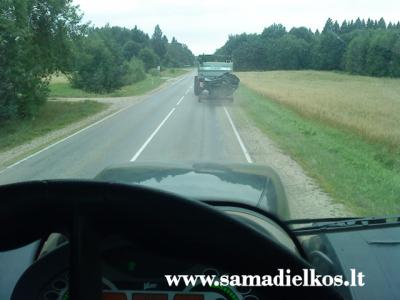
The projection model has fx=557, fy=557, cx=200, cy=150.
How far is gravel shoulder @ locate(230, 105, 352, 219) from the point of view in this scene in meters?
7.77

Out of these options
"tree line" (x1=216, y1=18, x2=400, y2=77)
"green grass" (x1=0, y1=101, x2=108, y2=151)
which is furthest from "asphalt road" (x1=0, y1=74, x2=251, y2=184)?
"tree line" (x1=216, y1=18, x2=400, y2=77)

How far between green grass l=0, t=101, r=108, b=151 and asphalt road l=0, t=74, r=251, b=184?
176cm

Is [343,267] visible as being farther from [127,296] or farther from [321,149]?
[321,149]

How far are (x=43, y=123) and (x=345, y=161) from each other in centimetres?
1470

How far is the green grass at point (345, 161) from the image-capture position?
8.64 meters

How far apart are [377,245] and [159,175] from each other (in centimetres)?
143

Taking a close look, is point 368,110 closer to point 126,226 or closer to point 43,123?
point 43,123

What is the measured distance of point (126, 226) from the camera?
1245 mm

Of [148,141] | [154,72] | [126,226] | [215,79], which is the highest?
[126,226]

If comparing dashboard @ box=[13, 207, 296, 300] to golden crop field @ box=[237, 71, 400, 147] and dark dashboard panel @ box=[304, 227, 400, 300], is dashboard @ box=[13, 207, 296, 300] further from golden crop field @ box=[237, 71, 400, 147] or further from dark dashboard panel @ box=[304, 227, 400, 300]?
golden crop field @ box=[237, 71, 400, 147]

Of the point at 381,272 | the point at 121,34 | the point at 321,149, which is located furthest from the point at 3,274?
the point at 121,34

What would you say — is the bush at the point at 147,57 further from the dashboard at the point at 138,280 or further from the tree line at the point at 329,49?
the dashboard at the point at 138,280

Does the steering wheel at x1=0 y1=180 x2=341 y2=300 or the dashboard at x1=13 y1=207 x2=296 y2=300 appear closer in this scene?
the steering wheel at x1=0 y1=180 x2=341 y2=300

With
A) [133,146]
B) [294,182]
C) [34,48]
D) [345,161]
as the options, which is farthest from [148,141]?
[34,48]
